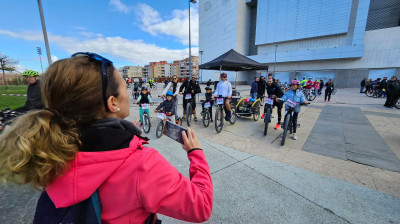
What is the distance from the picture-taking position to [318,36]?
3309cm

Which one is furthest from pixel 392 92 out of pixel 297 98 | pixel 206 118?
pixel 206 118

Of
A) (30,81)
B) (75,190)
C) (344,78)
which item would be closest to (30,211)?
(75,190)

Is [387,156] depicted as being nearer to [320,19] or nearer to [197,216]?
[197,216]

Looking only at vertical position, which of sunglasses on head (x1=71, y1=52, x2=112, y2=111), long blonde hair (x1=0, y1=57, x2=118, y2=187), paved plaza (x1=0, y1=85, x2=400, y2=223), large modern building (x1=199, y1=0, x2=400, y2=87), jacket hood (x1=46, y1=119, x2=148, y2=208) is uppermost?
large modern building (x1=199, y1=0, x2=400, y2=87)

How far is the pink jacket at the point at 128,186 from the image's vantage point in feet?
2.19

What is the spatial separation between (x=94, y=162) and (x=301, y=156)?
430 cm

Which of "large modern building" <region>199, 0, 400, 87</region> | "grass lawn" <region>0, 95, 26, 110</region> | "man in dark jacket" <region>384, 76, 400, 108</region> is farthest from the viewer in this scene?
"large modern building" <region>199, 0, 400, 87</region>

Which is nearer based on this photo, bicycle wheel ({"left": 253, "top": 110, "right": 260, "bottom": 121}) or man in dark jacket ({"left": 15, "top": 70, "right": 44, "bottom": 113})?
man in dark jacket ({"left": 15, "top": 70, "right": 44, "bottom": 113})

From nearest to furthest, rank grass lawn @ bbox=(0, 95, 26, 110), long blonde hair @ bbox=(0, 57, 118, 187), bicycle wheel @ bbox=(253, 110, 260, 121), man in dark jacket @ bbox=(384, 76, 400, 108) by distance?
long blonde hair @ bbox=(0, 57, 118, 187), bicycle wheel @ bbox=(253, 110, 260, 121), grass lawn @ bbox=(0, 95, 26, 110), man in dark jacket @ bbox=(384, 76, 400, 108)

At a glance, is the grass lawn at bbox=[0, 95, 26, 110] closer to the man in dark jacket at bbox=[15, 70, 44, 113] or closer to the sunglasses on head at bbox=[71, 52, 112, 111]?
the man in dark jacket at bbox=[15, 70, 44, 113]

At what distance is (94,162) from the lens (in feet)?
2.26

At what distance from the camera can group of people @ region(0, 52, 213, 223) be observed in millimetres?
635

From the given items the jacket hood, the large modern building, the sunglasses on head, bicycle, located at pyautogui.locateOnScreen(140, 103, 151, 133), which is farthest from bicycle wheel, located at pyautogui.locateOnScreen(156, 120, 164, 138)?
the large modern building

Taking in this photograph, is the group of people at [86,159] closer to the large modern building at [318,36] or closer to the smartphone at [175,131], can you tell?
the smartphone at [175,131]
